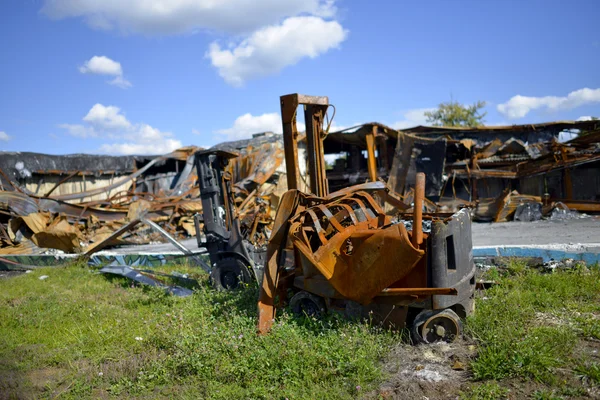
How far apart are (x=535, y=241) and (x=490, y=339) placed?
19.7 ft

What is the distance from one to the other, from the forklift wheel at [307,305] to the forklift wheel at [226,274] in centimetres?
231

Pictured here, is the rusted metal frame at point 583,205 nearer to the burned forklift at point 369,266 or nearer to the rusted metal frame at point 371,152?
the rusted metal frame at point 371,152

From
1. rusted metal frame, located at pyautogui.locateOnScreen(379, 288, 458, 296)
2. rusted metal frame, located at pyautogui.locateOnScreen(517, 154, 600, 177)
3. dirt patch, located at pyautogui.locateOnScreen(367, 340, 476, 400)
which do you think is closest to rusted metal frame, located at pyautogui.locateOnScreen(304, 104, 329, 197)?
rusted metal frame, located at pyautogui.locateOnScreen(379, 288, 458, 296)

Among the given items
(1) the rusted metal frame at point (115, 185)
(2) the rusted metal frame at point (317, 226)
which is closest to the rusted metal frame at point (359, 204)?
(2) the rusted metal frame at point (317, 226)

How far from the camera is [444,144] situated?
1669cm

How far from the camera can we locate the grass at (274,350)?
4.05 metres

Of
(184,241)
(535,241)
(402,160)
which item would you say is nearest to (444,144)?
(402,160)

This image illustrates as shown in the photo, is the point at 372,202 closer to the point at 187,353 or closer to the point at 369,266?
the point at 369,266

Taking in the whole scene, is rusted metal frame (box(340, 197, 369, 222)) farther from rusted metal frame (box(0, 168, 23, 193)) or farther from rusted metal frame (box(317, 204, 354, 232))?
rusted metal frame (box(0, 168, 23, 193))

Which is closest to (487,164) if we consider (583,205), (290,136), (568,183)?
(568,183)

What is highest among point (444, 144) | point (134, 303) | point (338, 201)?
point (444, 144)

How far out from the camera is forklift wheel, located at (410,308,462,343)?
190 inches

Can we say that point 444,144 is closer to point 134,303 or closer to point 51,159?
point 134,303

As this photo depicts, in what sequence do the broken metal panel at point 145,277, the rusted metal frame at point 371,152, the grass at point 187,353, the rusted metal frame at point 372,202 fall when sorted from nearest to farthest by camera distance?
Answer: 1. the grass at point 187,353
2. the rusted metal frame at point 372,202
3. the broken metal panel at point 145,277
4. the rusted metal frame at point 371,152
